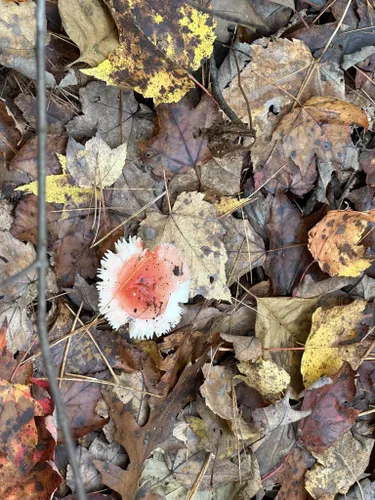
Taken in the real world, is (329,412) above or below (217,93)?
below

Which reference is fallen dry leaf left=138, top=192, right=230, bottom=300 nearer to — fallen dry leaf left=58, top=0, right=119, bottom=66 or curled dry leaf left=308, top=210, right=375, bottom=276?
curled dry leaf left=308, top=210, right=375, bottom=276

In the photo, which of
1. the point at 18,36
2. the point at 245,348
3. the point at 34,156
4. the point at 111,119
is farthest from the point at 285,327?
the point at 18,36

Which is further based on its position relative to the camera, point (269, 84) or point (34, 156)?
point (269, 84)

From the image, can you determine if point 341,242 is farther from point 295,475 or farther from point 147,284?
point 295,475

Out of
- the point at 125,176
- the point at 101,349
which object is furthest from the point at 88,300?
the point at 125,176

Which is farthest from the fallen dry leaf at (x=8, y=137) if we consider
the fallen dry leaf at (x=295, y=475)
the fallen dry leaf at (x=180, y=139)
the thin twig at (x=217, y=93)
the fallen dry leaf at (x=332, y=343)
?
the fallen dry leaf at (x=295, y=475)

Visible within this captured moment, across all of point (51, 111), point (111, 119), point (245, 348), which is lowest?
point (245, 348)

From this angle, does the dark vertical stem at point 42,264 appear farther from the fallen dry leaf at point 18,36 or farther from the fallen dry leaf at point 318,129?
the fallen dry leaf at point 318,129
